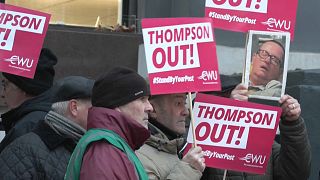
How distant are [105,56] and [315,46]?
2.43m

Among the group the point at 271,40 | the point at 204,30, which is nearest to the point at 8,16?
the point at 204,30

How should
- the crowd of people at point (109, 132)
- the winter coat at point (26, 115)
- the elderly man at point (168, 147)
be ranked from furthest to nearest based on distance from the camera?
1. the winter coat at point (26, 115)
2. the elderly man at point (168, 147)
3. the crowd of people at point (109, 132)

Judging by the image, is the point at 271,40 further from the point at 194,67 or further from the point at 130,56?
the point at 130,56

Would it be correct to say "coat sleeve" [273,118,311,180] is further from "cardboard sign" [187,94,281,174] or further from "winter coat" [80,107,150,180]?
"winter coat" [80,107,150,180]

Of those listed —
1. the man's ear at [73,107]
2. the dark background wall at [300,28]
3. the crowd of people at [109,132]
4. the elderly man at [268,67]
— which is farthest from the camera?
the dark background wall at [300,28]

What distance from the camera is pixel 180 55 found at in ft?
12.4

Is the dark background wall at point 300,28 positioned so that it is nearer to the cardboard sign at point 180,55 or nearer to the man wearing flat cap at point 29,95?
the man wearing flat cap at point 29,95

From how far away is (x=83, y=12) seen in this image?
801cm

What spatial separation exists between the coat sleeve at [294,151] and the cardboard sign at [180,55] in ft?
1.90

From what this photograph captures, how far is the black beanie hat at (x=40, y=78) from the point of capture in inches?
173

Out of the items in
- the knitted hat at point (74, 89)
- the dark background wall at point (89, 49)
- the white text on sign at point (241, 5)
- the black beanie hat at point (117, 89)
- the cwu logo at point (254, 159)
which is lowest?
the dark background wall at point (89, 49)

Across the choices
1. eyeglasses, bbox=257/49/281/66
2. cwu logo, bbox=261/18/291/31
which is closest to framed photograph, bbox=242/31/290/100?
eyeglasses, bbox=257/49/281/66

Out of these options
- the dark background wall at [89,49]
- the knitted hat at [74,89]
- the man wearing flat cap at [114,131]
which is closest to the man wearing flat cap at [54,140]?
the knitted hat at [74,89]

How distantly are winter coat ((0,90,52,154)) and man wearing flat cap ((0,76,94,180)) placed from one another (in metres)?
0.32
